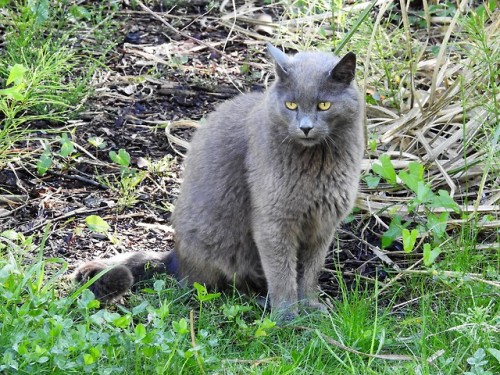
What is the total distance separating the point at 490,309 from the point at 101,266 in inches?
64.0

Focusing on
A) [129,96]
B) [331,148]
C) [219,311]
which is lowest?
[219,311]

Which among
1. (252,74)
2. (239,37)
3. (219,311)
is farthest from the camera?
(239,37)

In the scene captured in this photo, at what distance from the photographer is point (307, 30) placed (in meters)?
5.34

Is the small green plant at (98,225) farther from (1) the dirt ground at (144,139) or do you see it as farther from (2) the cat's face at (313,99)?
(2) the cat's face at (313,99)

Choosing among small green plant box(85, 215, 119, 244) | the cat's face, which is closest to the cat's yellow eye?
the cat's face

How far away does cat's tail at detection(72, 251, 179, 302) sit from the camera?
3691mm

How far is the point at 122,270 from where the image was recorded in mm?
3695

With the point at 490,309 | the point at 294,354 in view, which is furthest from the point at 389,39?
the point at 294,354

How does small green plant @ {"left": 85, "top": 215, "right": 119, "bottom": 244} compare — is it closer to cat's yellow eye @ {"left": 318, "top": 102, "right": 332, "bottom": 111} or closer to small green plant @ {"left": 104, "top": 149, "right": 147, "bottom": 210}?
small green plant @ {"left": 104, "top": 149, "right": 147, "bottom": 210}

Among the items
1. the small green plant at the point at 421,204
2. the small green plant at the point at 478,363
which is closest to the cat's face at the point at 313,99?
the small green plant at the point at 421,204

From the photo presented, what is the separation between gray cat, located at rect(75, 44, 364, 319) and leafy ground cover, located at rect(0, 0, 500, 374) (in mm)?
147

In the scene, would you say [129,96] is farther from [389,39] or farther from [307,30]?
[389,39]

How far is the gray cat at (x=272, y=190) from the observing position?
11.7ft

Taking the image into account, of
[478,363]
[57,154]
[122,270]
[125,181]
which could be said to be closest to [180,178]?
[125,181]
